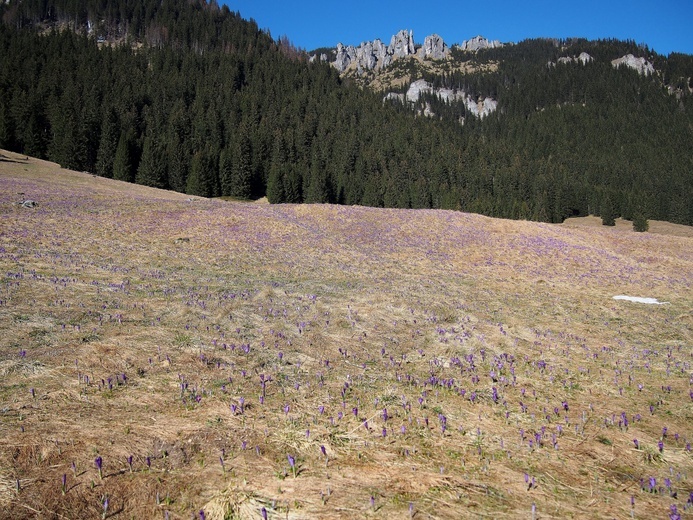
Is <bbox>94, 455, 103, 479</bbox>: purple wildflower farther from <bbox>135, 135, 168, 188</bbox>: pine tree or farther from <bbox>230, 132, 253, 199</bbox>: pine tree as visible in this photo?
<bbox>230, 132, 253, 199</bbox>: pine tree

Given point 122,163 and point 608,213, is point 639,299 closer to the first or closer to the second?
point 122,163

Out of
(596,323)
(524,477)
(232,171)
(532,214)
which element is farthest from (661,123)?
(524,477)

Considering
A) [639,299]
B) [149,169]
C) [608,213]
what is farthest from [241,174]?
[608,213]

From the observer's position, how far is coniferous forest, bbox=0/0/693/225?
278 ft

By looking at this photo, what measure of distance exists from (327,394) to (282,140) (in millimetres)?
111631

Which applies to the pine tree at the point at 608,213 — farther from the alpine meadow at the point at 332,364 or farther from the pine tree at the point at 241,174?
the pine tree at the point at 241,174

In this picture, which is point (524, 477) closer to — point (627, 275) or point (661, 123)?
point (627, 275)

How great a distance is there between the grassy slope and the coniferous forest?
75.2 m

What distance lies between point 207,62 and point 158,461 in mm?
189580

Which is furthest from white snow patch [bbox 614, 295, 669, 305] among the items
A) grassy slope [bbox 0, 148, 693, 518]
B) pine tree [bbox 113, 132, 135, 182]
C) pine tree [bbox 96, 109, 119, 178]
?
pine tree [bbox 96, 109, 119, 178]

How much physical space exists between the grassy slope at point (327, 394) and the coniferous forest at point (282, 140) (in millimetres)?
75163

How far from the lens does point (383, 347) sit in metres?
10.6

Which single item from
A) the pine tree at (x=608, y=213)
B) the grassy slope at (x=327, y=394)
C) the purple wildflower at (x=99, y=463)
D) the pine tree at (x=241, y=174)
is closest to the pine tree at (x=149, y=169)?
the pine tree at (x=241, y=174)

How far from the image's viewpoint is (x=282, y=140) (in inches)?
4380
